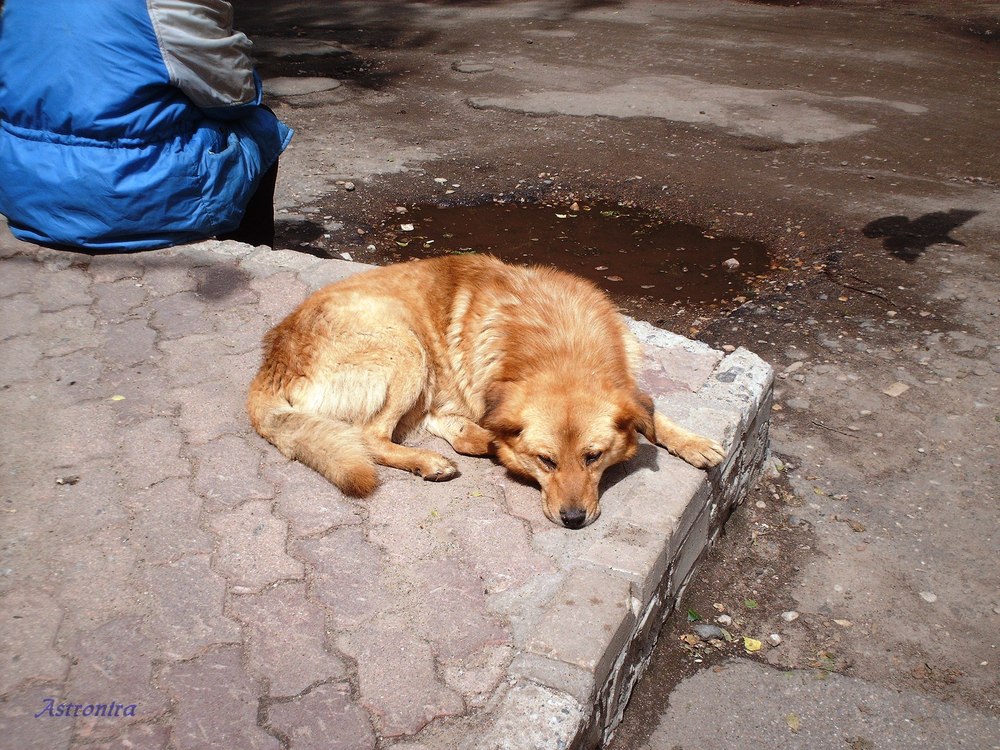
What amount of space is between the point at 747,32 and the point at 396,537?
1132 centimetres

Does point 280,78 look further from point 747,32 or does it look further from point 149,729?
point 149,729

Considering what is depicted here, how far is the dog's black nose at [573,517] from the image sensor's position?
2.99 meters

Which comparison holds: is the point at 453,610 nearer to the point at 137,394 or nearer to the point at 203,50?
the point at 137,394

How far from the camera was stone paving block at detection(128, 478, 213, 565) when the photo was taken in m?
2.91

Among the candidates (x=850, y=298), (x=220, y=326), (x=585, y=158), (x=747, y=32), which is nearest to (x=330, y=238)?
(x=220, y=326)

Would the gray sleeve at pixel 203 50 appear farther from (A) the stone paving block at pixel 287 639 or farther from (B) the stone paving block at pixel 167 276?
(A) the stone paving block at pixel 287 639

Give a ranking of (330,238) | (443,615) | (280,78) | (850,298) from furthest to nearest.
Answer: (280,78) < (330,238) < (850,298) < (443,615)

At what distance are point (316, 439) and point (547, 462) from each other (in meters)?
0.92

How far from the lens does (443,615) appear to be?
8.84 feet

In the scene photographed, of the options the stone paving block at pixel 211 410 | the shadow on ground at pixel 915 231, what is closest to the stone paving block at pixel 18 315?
the stone paving block at pixel 211 410

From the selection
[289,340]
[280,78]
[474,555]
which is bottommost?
[280,78]

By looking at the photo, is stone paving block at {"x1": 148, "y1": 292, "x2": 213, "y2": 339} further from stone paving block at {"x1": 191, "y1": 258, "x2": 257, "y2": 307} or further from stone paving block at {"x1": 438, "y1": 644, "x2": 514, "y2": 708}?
stone paving block at {"x1": 438, "y1": 644, "x2": 514, "y2": 708}

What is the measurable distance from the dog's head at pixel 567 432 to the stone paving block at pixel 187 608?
1.15m

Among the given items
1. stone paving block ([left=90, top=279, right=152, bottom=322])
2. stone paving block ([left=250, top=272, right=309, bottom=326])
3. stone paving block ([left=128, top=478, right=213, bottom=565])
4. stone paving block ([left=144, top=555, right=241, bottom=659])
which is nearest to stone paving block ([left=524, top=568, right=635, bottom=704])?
stone paving block ([left=144, top=555, right=241, bottom=659])
